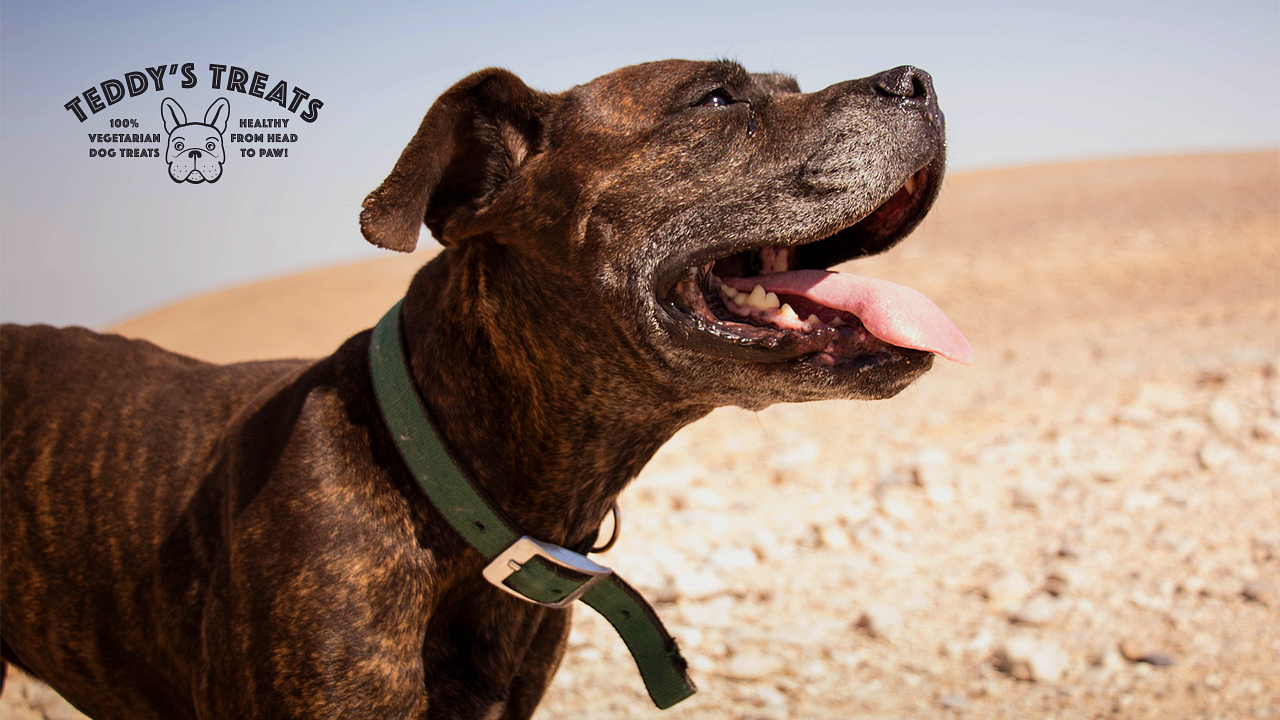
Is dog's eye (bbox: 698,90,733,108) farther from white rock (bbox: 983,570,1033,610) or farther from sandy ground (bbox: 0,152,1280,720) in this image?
white rock (bbox: 983,570,1033,610)

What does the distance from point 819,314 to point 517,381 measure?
0.79 meters

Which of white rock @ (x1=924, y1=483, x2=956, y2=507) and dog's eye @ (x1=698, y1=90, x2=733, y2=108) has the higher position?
dog's eye @ (x1=698, y1=90, x2=733, y2=108)

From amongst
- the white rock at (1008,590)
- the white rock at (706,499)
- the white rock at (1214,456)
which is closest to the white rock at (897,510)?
the white rock at (1008,590)

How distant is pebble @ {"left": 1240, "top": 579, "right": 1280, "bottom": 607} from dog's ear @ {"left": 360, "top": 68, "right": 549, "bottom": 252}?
3486mm

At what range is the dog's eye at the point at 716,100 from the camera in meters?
2.70

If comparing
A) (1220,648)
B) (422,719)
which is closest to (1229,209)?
(1220,648)

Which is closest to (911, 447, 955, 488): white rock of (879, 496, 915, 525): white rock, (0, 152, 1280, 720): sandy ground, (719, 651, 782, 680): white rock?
(0, 152, 1280, 720): sandy ground

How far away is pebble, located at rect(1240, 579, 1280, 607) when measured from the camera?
4148mm

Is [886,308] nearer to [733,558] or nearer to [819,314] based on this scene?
[819,314]

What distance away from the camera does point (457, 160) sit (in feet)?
8.95

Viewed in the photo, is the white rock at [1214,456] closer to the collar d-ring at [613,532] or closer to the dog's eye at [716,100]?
the collar d-ring at [613,532]

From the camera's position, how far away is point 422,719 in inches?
96.6

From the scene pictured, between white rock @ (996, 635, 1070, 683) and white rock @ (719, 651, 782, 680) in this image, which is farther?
white rock @ (719, 651, 782, 680)

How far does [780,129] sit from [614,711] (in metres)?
2.25
